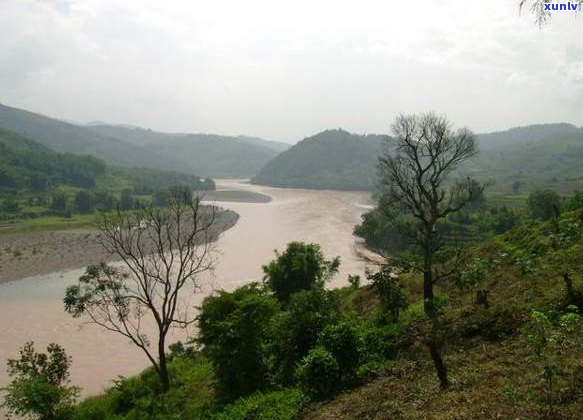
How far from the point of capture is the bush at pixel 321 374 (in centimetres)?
1462

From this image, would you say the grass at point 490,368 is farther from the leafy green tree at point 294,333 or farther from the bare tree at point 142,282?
the bare tree at point 142,282

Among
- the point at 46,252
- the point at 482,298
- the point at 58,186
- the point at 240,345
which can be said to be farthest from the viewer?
the point at 58,186

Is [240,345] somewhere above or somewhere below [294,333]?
below

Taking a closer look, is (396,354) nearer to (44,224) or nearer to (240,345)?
(240,345)

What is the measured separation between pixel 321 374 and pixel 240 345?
4.35m

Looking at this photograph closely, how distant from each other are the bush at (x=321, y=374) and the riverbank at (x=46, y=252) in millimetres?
46768

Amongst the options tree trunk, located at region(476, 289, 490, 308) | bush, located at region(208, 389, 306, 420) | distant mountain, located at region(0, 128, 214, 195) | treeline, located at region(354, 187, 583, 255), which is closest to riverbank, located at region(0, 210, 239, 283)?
treeline, located at region(354, 187, 583, 255)

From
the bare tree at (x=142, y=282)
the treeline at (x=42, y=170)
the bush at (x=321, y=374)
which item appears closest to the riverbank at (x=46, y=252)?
the bare tree at (x=142, y=282)

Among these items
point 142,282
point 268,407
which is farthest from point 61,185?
point 268,407

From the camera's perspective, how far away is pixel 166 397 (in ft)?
70.5

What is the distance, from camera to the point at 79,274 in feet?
206

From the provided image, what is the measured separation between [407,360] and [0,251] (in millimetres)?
77732

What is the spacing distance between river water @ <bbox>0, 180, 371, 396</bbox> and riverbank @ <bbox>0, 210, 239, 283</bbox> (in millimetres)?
4343

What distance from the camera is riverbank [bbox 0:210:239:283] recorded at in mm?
64750
